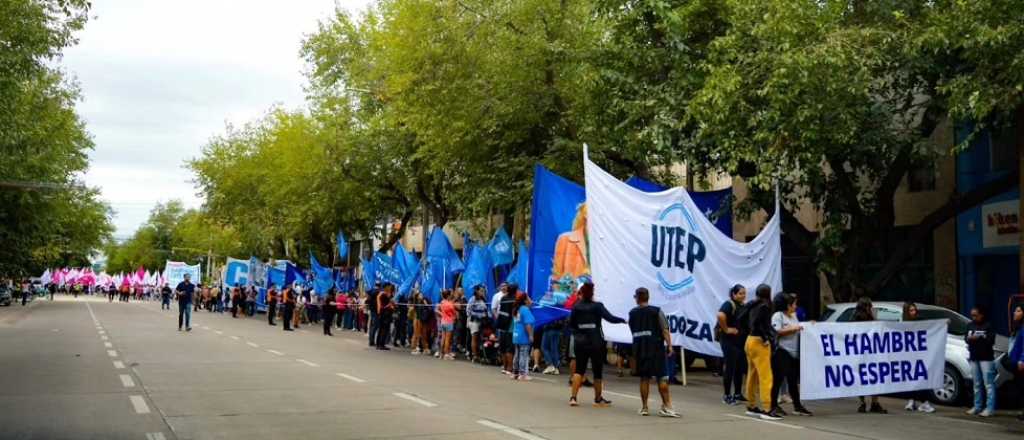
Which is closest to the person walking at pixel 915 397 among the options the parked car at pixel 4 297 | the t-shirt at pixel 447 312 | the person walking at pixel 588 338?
the person walking at pixel 588 338

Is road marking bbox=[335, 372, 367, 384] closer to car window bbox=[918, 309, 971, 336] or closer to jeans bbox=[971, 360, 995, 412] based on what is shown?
jeans bbox=[971, 360, 995, 412]

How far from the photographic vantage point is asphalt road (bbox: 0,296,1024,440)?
9969 mm

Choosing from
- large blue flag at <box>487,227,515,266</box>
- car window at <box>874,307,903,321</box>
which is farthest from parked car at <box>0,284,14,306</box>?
car window at <box>874,307,903,321</box>

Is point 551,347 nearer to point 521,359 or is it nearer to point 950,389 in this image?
point 521,359

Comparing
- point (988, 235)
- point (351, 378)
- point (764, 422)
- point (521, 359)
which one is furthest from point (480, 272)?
point (764, 422)

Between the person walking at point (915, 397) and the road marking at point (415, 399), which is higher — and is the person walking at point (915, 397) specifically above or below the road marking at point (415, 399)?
above

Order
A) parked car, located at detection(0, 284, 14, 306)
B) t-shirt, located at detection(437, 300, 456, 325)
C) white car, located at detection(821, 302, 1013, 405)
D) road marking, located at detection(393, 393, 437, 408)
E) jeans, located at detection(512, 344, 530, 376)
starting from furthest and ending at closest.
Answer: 1. parked car, located at detection(0, 284, 14, 306)
2. t-shirt, located at detection(437, 300, 456, 325)
3. jeans, located at detection(512, 344, 530, 376)
4. white car, located at detection(821, 302, 1013, 405)
5. road marking, located at detection(393, 393, 437, 408)

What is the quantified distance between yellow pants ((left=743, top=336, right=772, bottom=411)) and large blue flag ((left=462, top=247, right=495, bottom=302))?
12.1 metres

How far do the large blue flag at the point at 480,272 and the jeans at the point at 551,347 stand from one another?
16.2ft

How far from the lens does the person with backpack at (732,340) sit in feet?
44.4

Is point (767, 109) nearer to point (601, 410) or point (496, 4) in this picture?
point (601, 410)

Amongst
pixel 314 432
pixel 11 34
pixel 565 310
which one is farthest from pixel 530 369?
pixel 11 34

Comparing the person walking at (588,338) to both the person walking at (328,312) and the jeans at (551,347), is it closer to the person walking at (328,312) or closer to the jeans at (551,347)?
the jeans at (551,347)

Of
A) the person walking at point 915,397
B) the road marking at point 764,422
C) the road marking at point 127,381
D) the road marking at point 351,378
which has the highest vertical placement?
the person walking at point 915,397
